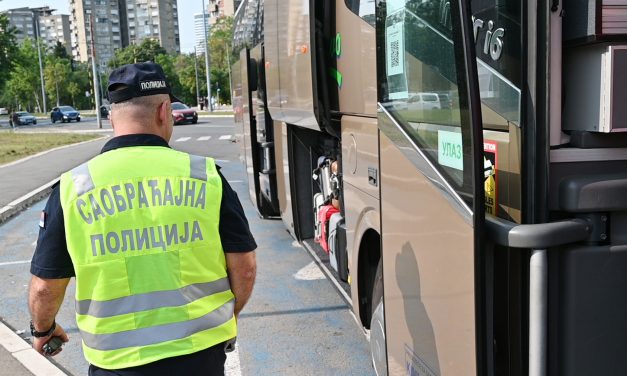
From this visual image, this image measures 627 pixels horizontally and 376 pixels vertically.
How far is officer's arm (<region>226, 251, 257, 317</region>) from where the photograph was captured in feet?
7.39

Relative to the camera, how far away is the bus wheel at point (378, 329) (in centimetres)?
325

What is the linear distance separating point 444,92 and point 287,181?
4.01 m

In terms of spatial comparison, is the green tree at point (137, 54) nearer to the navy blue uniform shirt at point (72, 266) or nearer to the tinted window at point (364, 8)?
the tinted window at point (364, 8)

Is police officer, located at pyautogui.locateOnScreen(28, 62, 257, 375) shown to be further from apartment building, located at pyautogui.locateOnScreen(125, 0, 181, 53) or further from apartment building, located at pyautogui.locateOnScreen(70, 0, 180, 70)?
apartment building, located at pyautogui.locateOnScreen(125, 0, 181, 53)

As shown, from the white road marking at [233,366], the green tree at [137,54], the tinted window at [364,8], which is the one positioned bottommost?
the white road marking at [233,366]

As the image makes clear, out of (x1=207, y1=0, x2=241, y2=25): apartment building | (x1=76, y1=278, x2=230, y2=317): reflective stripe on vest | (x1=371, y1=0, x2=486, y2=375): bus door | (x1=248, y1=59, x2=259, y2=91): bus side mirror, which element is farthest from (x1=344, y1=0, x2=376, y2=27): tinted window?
(x1=207, y1=0, x2=241, y2=25): apartment building

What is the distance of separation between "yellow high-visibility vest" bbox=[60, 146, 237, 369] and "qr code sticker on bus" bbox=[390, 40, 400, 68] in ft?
3.24

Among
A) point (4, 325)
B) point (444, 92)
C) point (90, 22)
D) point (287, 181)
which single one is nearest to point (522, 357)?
point (444, 92)

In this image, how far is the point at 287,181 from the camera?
6.13 m

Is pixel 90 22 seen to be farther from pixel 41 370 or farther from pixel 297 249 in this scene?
pixel 41 370

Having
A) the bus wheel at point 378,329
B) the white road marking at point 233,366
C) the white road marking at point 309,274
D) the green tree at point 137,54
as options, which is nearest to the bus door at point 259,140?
the white road marking at point 309,274

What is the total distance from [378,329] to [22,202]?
9548 millimetres

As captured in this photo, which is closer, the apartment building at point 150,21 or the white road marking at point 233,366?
the white road marking at point 233,366

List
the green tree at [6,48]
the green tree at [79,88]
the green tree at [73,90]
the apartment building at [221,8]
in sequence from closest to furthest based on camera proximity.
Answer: the green tree at [6,48] < the green tree at [73,90] < the green tree at [79,88] < the apartment building at [221,8]
